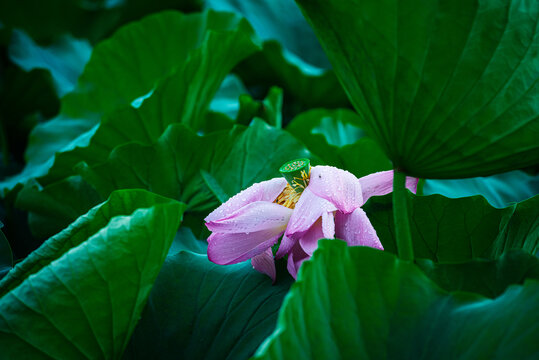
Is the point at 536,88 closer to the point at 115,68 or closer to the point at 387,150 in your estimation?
the point at 387,150

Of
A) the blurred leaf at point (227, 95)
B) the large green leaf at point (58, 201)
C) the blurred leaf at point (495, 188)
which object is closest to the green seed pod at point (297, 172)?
the large green leaf at point (58, 201)

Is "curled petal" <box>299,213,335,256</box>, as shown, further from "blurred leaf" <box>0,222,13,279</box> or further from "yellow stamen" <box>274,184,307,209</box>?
"blurred leaf" <box>0,222,13,279</box>

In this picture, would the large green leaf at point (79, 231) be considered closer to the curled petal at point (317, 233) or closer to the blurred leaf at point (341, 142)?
the curled petal at point (317, 233)

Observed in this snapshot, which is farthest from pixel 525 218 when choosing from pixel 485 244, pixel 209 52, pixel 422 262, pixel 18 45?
pixel 18 45

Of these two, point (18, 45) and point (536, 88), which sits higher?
point (18, 45)

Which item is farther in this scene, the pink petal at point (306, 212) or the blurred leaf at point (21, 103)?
the blurred leaf at point (21, 103)

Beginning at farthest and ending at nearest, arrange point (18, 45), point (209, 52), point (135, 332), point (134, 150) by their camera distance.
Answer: point (18, 45), point (209, 52), point (134, 150), point (135, 332)
